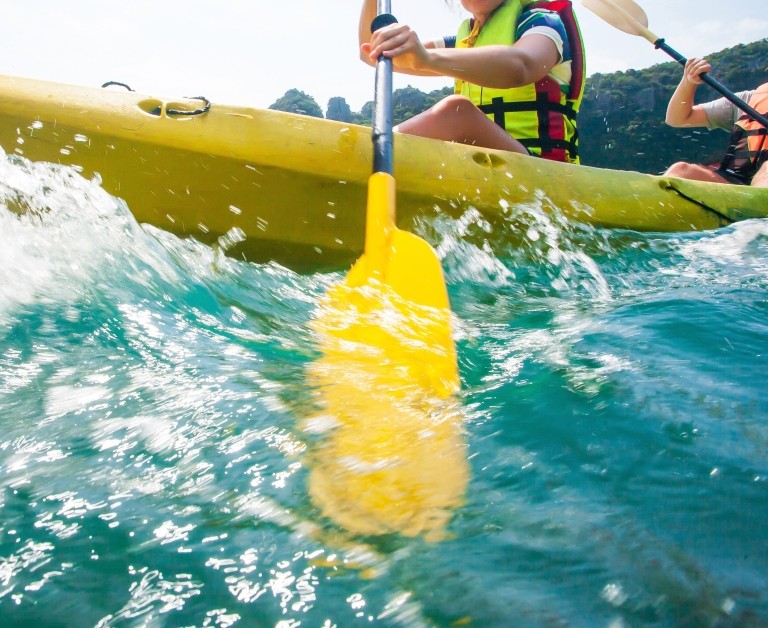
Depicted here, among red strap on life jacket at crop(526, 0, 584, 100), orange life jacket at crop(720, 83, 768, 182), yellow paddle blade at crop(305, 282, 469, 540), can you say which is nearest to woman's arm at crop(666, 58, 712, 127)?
orange life jacket at crop(720, 83, 768, 182)

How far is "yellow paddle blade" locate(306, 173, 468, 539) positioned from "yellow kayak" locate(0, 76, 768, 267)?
1.04ft

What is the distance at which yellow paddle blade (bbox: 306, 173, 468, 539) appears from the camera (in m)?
0.66

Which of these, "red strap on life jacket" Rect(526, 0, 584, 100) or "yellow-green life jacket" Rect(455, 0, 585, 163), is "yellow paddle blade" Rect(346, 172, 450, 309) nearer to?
"yellow-green life jacket" Rect(455, 0, 585, 163)

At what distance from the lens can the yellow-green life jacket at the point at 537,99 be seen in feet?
7.95

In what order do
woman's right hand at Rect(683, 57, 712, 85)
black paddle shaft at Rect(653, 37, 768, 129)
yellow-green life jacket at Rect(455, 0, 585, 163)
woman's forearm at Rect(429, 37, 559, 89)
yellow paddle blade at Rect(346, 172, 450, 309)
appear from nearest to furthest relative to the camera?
yellow paddle blade at Rect(346, 172, 450, 309)
woman's forearm at Rect(429, 37, 559, 89)
yellow-green life jacket at Rect(455, 0, 585, 163)
black paddle shaft at Rect(653, 37, 768, 129)
woman's right hand at Rect(683, 57, 712, 85)

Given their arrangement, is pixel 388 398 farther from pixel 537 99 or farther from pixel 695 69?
pixel 695 69

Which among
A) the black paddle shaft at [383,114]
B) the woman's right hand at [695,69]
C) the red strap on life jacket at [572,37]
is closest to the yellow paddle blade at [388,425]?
the black paddle shaft at [383,114]

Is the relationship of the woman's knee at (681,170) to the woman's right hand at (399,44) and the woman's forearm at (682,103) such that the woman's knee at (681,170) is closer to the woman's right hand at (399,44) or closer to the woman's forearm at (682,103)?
the woman's forearm at (682,103)

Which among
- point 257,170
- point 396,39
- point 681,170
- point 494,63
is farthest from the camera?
point 681,170

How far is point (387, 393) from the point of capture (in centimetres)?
96

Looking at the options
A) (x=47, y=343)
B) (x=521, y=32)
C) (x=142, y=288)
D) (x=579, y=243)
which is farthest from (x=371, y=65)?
(x=47, y=343)

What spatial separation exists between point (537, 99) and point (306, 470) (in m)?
2.08

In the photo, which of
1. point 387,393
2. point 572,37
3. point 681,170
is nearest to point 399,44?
point 572,37

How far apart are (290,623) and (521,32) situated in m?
2.34
